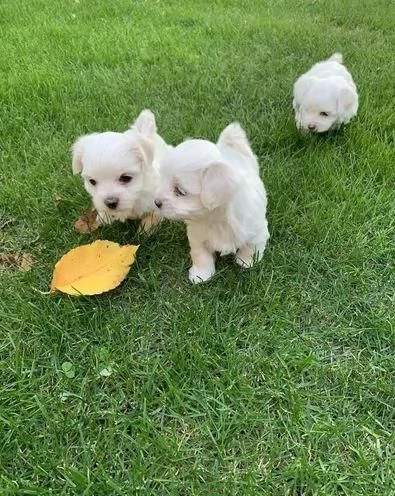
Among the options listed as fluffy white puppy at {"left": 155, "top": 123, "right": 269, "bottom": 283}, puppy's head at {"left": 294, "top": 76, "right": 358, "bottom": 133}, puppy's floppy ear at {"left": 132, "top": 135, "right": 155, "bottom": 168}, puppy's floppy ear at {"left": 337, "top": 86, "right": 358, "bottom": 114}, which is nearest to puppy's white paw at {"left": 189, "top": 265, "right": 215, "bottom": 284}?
fluffy white puppy at {"left": 155, "top": 123, "right": 269, "bottom": 283}

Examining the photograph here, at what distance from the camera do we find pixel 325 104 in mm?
3287

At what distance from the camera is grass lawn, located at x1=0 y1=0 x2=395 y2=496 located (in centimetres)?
175

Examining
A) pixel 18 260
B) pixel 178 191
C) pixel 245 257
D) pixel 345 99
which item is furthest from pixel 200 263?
pixel 345 99

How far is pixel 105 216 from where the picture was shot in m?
2.63

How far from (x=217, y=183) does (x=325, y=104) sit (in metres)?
1.60

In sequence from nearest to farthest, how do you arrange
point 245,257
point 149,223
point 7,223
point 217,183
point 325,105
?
point 217,183, point 245,257, point 149,223, point 7,223, point 325,105

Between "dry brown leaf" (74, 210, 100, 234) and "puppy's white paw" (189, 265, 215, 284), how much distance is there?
586 mm

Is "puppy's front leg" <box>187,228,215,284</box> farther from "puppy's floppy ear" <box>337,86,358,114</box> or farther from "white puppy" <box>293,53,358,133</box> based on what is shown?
"puppy's floppy ear" <box>337,86,358,114</box>

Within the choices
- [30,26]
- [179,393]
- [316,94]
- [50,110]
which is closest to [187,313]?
[179,393]

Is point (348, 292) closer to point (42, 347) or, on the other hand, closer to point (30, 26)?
point (42, 347)

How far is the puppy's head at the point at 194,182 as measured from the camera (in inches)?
77.5

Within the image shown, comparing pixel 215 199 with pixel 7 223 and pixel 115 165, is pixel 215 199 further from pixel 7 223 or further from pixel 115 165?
pixel 7 223

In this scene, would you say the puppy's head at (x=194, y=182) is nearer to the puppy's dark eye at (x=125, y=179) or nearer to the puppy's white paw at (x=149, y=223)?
the puppy's dark eye at (x=125, y=179)

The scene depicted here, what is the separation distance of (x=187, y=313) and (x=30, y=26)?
3.97 metres
